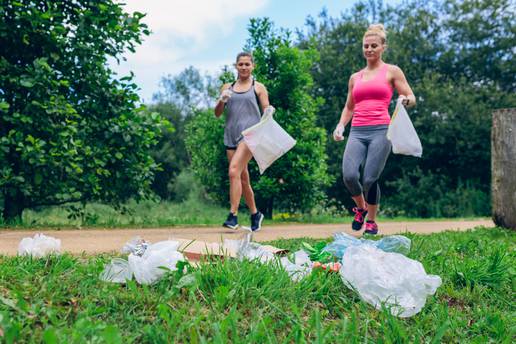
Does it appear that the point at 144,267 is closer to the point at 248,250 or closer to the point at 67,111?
the point at 248,250

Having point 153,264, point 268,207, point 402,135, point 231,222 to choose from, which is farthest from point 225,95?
point 268,207

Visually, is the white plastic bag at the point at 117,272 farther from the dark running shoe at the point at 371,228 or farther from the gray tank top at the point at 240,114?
the gray tank top at the point at 240,114

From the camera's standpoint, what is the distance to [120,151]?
25.9ft

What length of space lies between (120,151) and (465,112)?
19.7m

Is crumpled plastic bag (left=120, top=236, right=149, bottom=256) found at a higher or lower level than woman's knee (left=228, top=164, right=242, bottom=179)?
lower

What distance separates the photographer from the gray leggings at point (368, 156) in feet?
19.5

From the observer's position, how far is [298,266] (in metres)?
3.32

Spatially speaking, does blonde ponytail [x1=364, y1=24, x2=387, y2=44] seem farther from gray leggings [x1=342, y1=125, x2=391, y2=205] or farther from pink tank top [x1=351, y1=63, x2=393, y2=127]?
gray leggings [x1=342, y1=125, x2=391, y2=205]

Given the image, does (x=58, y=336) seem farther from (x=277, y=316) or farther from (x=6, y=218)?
(x=6, y=218)

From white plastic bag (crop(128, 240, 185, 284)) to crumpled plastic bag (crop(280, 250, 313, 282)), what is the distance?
25.2 inches

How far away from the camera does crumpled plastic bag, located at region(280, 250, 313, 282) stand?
307 centimetres

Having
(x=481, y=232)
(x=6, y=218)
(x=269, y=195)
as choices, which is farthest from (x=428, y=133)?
(x=6, y=218)

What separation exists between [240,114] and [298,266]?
3.71 m

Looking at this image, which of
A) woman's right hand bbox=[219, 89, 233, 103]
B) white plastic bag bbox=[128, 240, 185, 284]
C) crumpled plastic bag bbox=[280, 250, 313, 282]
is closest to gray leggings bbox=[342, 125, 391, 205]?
woman's right hand bbox=[219, 89, 233, 103]
